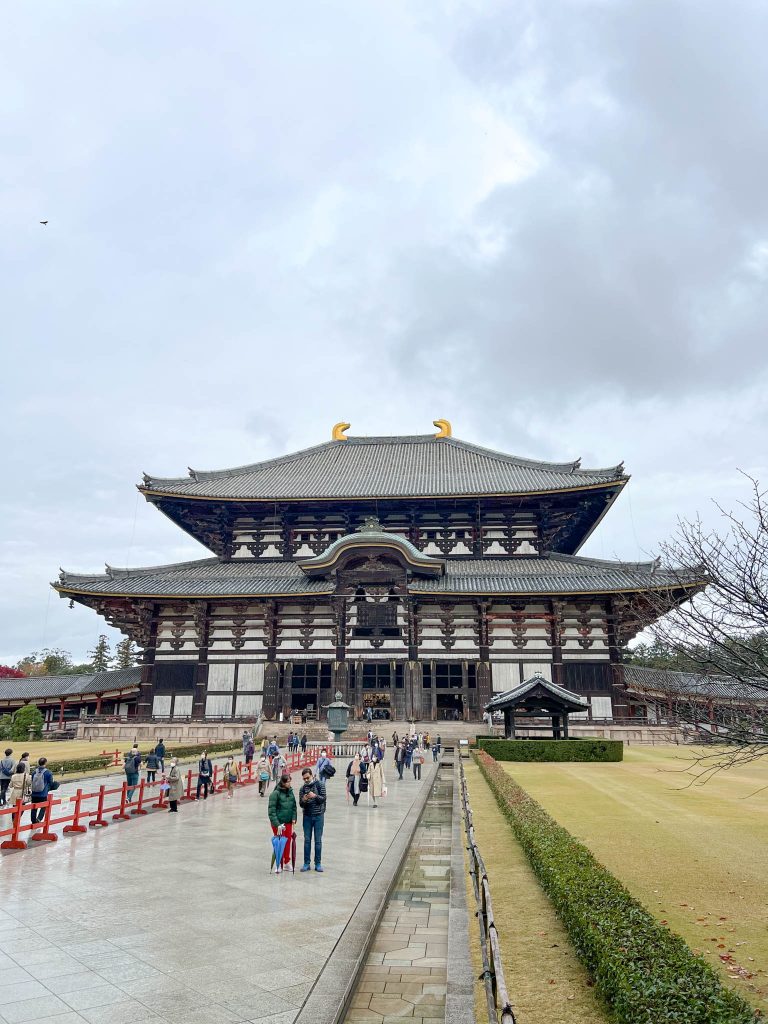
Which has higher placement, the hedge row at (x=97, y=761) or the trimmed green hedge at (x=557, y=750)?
the trimmed green hedge at (x=557, y=750)

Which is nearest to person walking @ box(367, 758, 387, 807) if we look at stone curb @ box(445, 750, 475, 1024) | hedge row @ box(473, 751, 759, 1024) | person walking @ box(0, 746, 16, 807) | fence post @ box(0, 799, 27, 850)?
stone curb @ box(445, 750, 475, 1024)

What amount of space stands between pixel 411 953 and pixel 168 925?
9.64 ft

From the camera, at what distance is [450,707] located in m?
40.4

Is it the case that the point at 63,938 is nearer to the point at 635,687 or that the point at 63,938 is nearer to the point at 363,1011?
the point at 363,1011

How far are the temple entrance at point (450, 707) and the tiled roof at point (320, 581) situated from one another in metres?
6.81

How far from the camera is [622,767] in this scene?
2603 centimetres

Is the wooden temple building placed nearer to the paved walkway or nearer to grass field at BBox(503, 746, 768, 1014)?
grass field at BBox(503, 746, 768, 1014)

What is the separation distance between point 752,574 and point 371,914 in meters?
6.22

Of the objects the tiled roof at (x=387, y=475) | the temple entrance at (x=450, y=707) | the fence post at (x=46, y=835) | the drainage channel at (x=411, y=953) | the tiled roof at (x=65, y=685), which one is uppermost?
the tiled roof at (x=387, y=475)

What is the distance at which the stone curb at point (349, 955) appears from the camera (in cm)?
573

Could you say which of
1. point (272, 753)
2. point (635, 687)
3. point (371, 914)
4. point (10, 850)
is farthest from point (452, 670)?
point (371, 914)

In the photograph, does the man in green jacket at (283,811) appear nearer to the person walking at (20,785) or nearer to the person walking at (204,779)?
the person walking at (20,785)

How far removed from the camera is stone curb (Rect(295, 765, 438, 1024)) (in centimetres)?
573

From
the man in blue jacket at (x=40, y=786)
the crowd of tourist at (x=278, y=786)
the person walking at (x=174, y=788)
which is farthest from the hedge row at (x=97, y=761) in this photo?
the man in blue jacket at (x=40, y=786)
